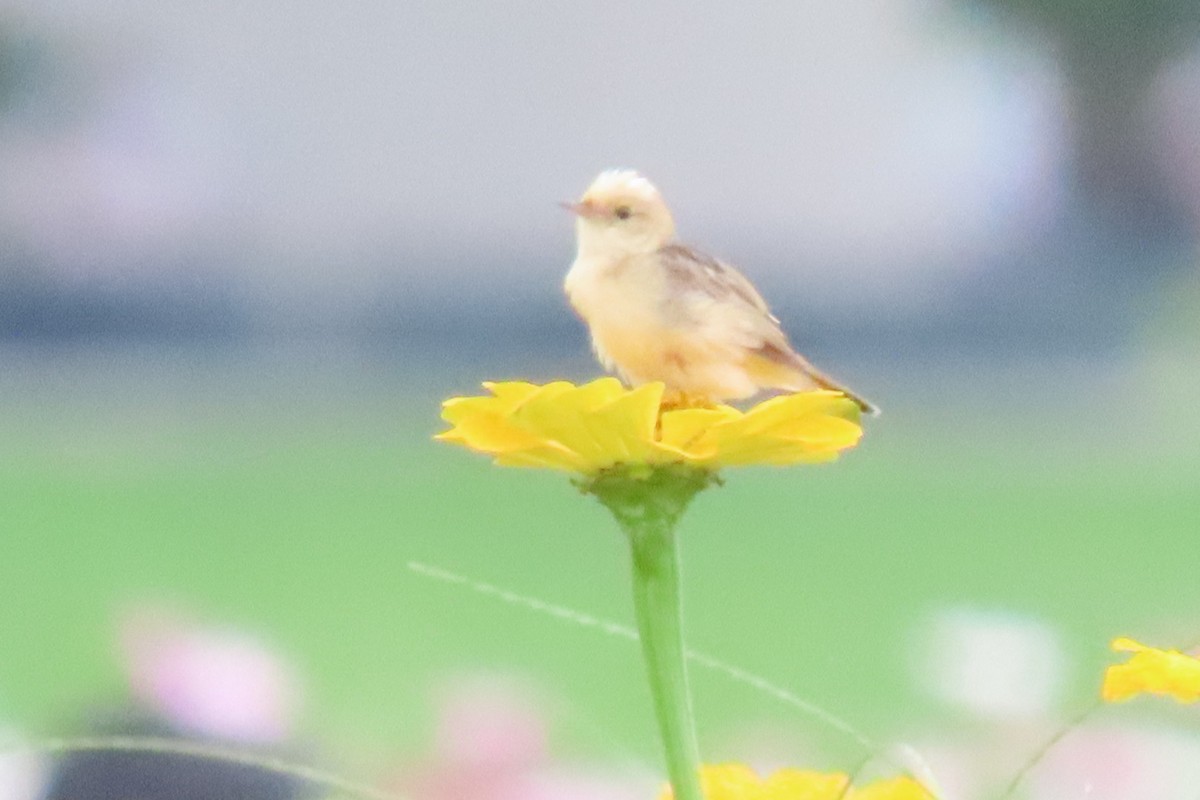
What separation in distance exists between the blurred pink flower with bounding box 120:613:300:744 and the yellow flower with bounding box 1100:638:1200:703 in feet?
1.38

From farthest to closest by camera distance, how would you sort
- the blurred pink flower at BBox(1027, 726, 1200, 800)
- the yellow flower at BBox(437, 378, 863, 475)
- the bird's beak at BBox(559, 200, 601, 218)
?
the blurred pink flower at BBox(1027, 726, 1200, 800)
the bird's beak at BBox(559, 200, 601, 218)
the yellow flower at BBox(437, 378, 863, 475)

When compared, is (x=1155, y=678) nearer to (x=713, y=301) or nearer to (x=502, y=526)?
(x=713, y=301)

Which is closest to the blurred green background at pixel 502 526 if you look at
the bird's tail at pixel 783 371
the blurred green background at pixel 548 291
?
the blurred green background at pixel 548 291

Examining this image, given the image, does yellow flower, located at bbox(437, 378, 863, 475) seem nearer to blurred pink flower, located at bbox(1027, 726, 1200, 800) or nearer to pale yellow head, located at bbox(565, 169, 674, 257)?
pale yellow head, located at bbox(565, 169, 674, 257)

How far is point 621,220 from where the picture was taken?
0.33m

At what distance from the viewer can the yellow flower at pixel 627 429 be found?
21cm

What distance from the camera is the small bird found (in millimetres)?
304

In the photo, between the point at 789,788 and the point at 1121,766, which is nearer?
the point at 789,788

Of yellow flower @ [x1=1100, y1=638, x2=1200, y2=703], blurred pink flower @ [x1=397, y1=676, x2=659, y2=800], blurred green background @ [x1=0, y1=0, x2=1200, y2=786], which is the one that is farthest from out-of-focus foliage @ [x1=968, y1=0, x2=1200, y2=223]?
yellow flower @ [x1=1100, y1=638, x2=1200, y2=703]

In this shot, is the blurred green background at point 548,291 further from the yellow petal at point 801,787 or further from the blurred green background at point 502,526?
the yellow petal at point 801,787

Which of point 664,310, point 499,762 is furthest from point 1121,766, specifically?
point 664,310

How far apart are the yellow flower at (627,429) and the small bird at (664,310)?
0.20ft

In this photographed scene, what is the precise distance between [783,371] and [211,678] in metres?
0.35

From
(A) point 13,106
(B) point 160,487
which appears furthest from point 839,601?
(A) point 13,106
